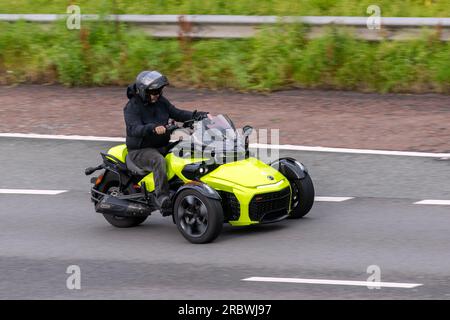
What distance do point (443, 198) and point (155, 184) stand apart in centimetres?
334

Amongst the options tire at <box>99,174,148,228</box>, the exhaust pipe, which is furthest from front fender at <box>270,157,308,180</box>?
tire at <box>99,174,148,228</box>

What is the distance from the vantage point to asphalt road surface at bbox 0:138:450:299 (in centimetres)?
922

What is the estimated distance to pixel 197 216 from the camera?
34.5 ft

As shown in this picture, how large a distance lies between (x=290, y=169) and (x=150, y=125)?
1.56 meters

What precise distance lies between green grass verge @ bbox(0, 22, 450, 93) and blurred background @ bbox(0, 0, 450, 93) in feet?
0.05

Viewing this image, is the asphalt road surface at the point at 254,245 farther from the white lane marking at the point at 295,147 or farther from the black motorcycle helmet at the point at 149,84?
the black motorcycle helmet at the point at 149,84

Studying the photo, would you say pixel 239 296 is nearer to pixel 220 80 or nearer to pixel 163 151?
pixel 163 151

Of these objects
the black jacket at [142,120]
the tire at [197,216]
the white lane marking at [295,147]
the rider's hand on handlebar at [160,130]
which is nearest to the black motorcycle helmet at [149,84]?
the black jacket at [142,120]

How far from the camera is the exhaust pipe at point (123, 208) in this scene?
11.1 meters

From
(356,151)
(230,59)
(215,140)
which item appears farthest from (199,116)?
(230,59)

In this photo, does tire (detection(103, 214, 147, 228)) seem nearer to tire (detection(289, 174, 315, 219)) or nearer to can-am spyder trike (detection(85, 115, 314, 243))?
can-am spyder trike (detection(85, 115, 314, 243))

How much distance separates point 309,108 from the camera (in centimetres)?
1560

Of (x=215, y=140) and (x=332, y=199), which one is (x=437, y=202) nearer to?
(x=332, y=199)
